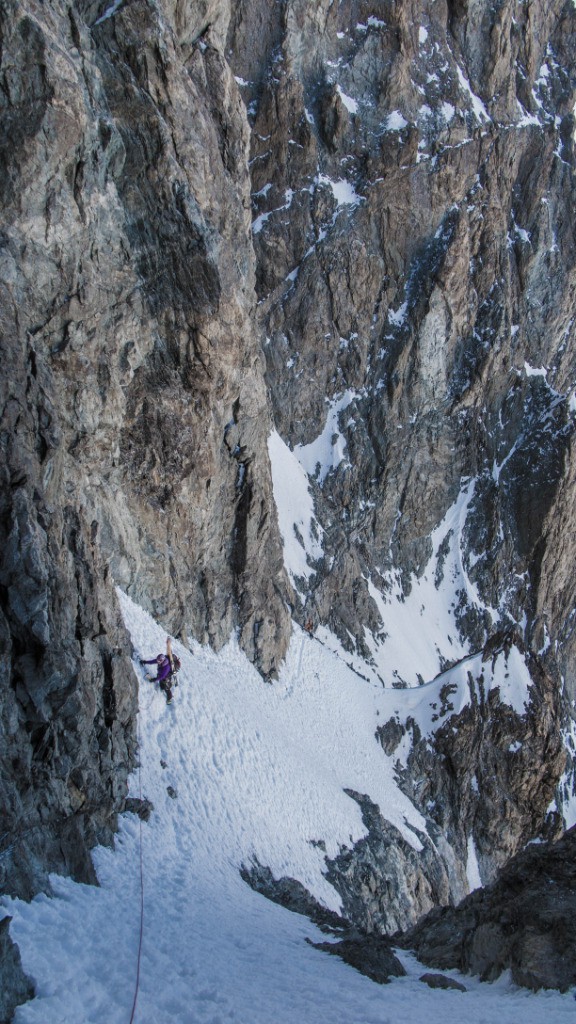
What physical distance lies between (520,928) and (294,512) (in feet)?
97.7

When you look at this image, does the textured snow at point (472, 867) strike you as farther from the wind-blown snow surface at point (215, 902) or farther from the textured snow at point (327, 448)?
the textured snow at point (327, 448)

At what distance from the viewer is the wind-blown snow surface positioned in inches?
320

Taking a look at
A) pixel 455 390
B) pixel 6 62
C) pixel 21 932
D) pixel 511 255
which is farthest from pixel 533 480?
pixel 21 932

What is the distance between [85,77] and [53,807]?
53.3 feet

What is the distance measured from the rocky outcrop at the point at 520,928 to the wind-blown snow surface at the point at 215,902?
1.08ft

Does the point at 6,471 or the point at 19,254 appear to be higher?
the point at 19,254

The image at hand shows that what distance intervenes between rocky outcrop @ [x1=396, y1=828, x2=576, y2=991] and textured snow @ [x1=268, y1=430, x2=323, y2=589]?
24.0 metres

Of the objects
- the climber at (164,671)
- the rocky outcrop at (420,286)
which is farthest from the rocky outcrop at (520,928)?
the rocky outcrop at (420,286)

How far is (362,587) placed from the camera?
4084 cm

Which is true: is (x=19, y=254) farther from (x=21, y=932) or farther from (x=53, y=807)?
(x=21, y=932)

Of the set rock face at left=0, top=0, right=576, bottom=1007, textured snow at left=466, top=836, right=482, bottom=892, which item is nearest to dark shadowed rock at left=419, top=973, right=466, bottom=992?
rock face at left=0, top=0, right=576, bottom=1007

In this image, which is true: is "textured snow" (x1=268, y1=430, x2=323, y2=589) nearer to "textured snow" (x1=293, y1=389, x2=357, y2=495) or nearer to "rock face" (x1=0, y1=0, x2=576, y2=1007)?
"rock face" (x1=0, y1=0, x2=576, y2=1007)

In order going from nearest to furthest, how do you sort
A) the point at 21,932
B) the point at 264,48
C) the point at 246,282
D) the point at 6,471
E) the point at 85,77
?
the point at 21,932 < the point at 6,471 < the point at 85,77 < the point at 246,282 < the point at 264,48

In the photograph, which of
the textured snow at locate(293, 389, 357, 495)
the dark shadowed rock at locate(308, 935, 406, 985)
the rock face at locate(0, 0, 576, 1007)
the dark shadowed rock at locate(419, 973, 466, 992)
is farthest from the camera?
the textured snow at locate(293, 389, 357, 495)
